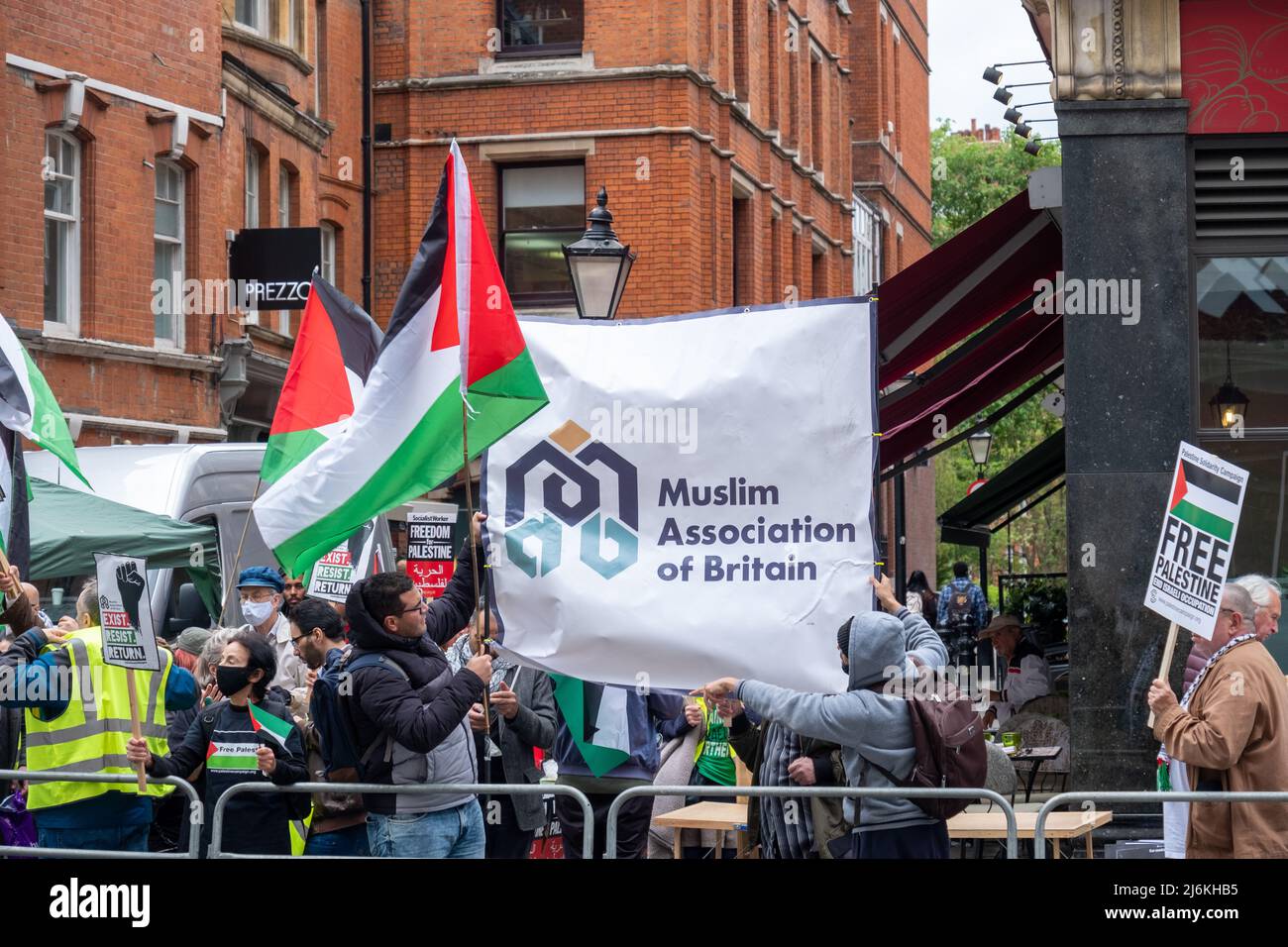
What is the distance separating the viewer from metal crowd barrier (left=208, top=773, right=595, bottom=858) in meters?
7.63

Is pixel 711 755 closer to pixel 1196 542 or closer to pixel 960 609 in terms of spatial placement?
pixel 1196 542

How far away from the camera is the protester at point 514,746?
359 inches

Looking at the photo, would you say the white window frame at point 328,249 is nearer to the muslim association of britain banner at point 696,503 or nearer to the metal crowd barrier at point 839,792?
the muslim association of britain banner at point 696,503

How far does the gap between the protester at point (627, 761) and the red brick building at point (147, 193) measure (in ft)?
41.1

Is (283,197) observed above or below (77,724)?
above

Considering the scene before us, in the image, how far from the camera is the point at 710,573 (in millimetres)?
8234

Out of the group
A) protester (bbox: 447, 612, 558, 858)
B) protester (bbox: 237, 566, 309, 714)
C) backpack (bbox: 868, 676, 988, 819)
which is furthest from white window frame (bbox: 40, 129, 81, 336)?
backpack (bbox: 868, 676, 988, 819)

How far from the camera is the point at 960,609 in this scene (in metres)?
23.2

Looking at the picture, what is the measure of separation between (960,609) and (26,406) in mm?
15052

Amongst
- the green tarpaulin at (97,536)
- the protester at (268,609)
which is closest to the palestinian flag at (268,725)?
the protester at (268,609)

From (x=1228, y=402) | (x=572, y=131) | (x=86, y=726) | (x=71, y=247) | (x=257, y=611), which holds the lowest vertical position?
(x=86, y=726)

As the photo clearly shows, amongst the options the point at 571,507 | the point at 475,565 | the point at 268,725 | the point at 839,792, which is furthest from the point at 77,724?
the point at 839,792
